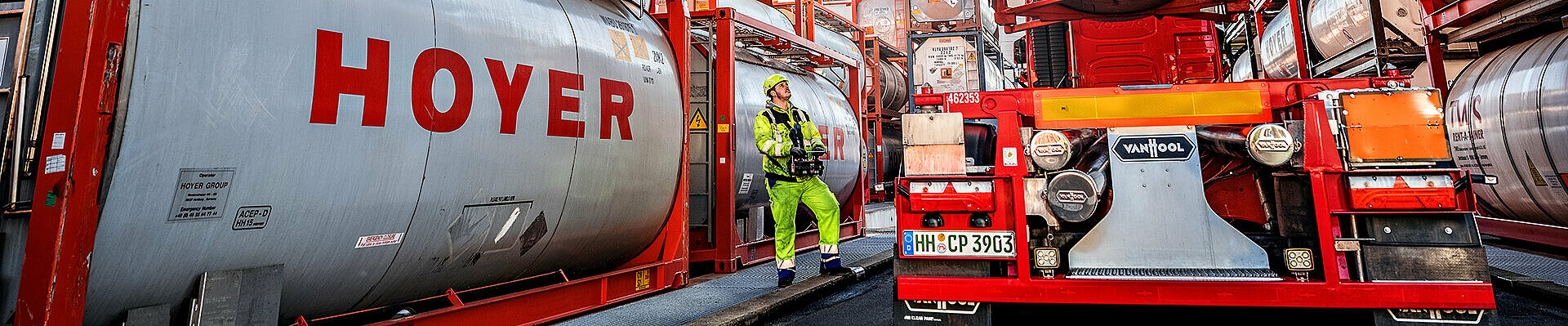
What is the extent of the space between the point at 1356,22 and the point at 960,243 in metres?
6.69

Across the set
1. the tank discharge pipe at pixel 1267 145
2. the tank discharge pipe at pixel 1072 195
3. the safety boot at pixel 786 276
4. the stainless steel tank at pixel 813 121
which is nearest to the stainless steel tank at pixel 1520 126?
the tank discharge pipe at pixel 1267 145

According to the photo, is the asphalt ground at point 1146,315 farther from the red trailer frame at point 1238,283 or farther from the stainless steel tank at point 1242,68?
the stainless steel tank at point 1242,68

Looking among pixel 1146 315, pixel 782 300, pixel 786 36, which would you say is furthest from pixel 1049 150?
pixel 786 36

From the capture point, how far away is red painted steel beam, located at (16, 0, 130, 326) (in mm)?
2115

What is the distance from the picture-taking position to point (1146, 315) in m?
4.36

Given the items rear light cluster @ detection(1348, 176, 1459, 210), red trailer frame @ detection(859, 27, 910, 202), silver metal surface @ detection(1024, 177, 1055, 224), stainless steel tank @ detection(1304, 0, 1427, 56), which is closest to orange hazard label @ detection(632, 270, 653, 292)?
silver metal surface @ detection(1024, 177, 1055, 224)

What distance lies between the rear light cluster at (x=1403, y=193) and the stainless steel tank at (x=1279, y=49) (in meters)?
6.39

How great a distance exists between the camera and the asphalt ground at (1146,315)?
4109 mm

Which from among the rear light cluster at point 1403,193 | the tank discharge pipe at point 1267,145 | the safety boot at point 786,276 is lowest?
the safety boot at point 786,276

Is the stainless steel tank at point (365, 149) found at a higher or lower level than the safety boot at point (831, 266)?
higher

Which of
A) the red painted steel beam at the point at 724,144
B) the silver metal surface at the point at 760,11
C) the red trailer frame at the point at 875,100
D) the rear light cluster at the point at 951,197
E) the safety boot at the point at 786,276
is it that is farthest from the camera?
the red trailer frame at the point at 875,100

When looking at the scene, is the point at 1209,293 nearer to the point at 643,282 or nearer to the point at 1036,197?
the point at 1036,197

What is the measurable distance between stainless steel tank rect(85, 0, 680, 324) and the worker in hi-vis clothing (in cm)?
116

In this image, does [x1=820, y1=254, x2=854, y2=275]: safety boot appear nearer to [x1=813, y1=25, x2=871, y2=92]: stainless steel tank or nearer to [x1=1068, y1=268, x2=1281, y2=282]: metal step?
[x1=1068, y1=268, x2=1281, y2=282]: metal step
